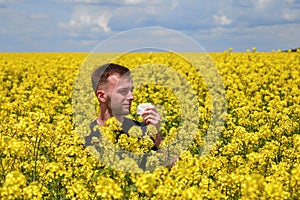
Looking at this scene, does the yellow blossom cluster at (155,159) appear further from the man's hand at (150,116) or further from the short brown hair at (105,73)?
the short brown hair at (105,73)

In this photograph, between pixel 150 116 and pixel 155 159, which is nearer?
pixel 155 159

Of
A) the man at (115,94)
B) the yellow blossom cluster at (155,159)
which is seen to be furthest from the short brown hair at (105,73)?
the yellow blossom cluster at (155,159)

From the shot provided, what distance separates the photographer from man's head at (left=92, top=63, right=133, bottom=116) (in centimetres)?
602

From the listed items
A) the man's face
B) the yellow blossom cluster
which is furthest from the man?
the yellow blossom cluster

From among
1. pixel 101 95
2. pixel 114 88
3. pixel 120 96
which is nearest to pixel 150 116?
pixel 120 96

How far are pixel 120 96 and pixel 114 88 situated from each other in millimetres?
119

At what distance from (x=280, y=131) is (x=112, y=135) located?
323 cm

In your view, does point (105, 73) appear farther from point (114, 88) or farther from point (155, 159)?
point (155, 159)

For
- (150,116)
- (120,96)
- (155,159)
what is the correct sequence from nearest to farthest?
(155,159) → (150,116) → (120,96)

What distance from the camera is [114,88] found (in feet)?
20.0

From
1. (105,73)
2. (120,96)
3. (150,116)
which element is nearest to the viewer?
(150,116)

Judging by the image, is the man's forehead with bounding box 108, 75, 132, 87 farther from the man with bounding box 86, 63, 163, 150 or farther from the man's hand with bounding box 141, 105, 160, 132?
the man's hand with bounding box 141, 105, 160, 132

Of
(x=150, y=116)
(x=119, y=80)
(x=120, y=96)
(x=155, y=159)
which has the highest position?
(x=119, y=80)

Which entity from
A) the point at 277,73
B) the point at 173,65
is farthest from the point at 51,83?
the point at 277,73
